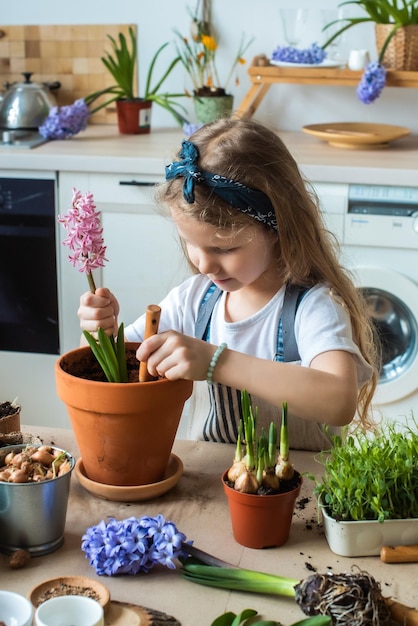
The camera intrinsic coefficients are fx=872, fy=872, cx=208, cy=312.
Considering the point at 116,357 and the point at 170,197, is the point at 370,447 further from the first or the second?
the point at 170,197

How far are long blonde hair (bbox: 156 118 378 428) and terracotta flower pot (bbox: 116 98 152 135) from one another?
1820 millimetres

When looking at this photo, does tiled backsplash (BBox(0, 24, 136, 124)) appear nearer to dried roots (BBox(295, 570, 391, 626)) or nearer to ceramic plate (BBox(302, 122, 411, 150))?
ceramic plate (BBox(302, 122, 411, 150))

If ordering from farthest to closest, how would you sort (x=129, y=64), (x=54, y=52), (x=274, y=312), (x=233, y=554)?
(x=54, y=52) < (x=129, y=64) < (x=274, y=312) < (x=233, y=554)

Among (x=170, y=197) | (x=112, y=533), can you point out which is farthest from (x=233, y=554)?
(x=170, y=197)

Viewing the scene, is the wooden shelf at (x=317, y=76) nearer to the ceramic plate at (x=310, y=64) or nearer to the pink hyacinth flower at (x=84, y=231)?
the ceramic plate at (x=310, y=64)

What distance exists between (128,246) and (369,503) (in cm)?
195

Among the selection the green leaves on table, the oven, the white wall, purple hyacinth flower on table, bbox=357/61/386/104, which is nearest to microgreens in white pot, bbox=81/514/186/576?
the green leaves on table

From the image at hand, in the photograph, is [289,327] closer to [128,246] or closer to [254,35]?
[128,246]

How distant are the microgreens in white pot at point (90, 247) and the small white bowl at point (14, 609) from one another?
0.42 meters

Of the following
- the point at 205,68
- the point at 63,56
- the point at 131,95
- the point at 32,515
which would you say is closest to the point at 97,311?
the point at 32,515

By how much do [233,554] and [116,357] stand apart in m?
0.33

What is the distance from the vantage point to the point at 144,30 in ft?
11.2

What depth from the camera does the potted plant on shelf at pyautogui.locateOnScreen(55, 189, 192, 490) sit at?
113 cm

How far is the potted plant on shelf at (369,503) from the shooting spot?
104 centimetres
